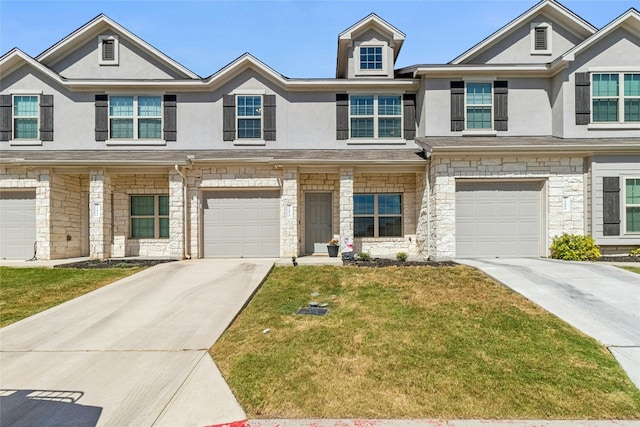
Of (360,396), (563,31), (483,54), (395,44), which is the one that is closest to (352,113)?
(395,44)

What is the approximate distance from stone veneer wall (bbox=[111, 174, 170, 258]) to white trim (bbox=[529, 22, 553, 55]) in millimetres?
15069

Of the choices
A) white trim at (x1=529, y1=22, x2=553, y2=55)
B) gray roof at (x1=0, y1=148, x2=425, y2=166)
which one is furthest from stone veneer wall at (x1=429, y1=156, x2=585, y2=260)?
white trim at (x1=529, y1=22, x2=553, y2=55)

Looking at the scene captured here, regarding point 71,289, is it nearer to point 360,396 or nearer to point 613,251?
point 360,396

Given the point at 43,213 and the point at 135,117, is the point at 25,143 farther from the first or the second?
the point at 135,117

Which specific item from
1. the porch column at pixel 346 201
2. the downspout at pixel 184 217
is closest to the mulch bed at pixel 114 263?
the downspout at pixel 184 217

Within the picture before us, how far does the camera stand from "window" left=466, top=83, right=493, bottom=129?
13.1 metres

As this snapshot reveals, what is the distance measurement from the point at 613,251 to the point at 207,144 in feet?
48.6

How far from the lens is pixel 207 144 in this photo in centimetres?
1377

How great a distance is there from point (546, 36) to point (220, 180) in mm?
13554

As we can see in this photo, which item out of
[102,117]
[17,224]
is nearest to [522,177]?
[102,117]

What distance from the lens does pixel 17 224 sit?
13039 mm

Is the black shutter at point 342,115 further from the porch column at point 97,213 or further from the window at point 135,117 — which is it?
the porch column at point 97,213

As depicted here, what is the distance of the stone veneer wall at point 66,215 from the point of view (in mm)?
12617

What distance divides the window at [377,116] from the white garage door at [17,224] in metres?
12.4
